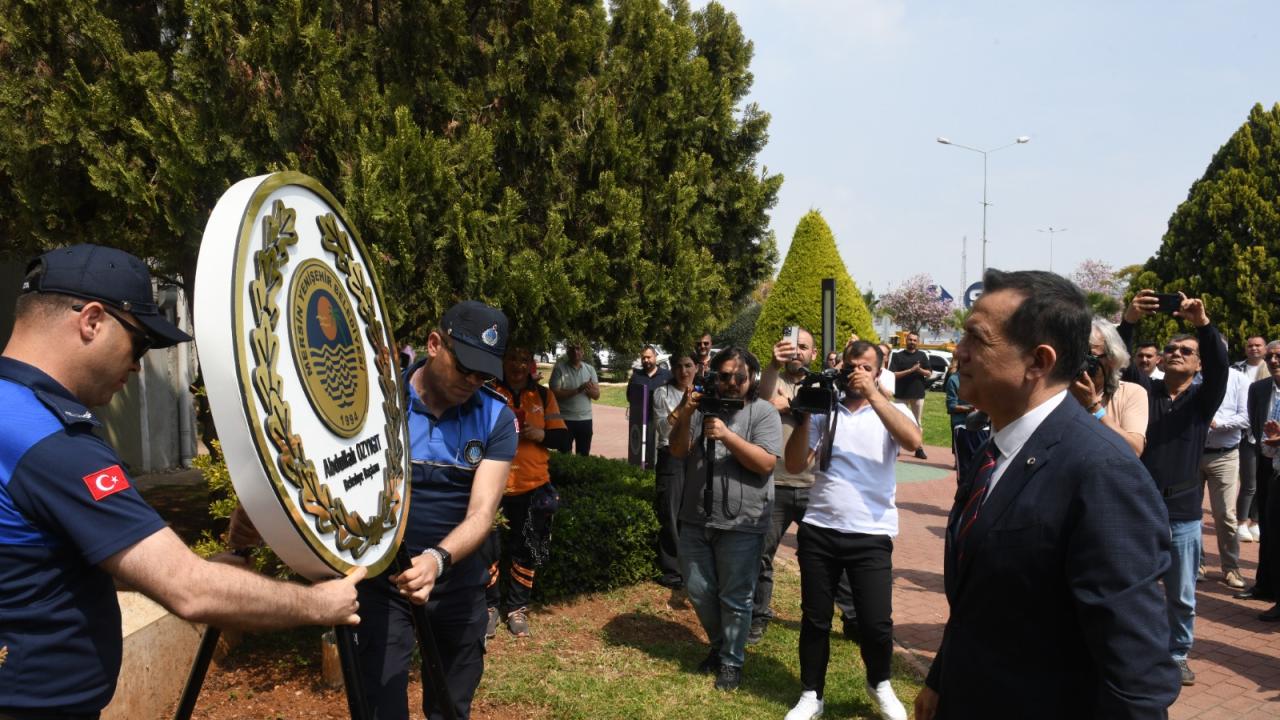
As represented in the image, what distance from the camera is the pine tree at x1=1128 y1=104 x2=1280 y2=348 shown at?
55.7 ft

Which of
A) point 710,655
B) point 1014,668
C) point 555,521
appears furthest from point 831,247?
point 1014,668

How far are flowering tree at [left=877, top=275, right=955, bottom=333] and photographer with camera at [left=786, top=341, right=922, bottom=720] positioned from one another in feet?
148

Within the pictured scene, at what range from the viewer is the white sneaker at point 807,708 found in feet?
15.3

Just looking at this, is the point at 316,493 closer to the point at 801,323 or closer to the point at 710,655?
the point at 710,655

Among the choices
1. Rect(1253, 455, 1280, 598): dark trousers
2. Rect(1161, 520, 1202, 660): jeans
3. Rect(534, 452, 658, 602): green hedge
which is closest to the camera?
Rect(1161, 520, 1202, 660): jeans

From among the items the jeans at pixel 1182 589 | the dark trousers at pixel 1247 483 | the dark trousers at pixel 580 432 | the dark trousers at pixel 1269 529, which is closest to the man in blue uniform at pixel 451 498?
the jeans at pixel 1182 589

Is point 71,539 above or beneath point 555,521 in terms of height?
above

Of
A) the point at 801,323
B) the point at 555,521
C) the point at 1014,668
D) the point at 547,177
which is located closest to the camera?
the point at 1014,668

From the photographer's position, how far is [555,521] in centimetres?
665

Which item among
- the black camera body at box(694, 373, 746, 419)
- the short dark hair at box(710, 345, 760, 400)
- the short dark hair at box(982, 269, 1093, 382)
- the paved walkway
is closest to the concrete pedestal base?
the black camera body at box(694, 373, 746, 419)

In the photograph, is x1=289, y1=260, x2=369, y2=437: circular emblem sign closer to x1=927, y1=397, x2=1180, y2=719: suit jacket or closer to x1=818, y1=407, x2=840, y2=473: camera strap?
x1=927, y1=397, x2=1180, y2=719: suit jacket

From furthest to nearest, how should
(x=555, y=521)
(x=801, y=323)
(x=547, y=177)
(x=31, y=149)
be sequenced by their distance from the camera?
1. (x=801, y=323)
2. (x=555, y=521)
3. (x=547, y=177)
4. (x=31, y=149)

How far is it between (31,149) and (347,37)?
1887 millimetres

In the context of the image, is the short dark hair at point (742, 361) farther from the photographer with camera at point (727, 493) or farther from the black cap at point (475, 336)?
the black cap at point (475, 336)
